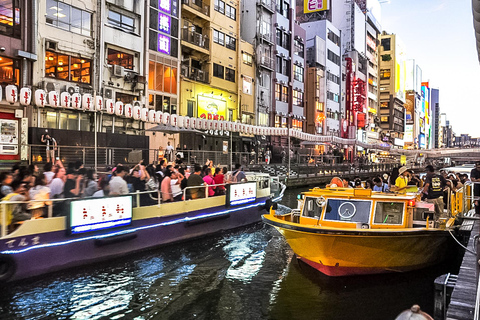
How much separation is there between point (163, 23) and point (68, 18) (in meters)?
8.56

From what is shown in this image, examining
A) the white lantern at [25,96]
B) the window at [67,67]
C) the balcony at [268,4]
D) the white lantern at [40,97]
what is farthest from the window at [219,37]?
the white lantern at [25,96]

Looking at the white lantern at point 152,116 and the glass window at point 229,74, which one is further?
the glass window at point 229,74

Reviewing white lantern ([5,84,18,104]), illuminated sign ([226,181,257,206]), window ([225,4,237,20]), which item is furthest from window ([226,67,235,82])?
illuminated sign ([226,181,257,206])

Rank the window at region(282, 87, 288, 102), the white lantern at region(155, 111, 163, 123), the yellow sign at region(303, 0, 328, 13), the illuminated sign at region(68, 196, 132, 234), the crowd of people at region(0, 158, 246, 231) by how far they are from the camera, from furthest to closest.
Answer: the yellow sign at region(303, 0, 328, 13), the window at region(282, 87, 288, 102), the white lantern at region(155, 111, 163, 123), the illuminated sign at region(68, 196, 132, 234), the crowd of people at region(0, 158, 246, 231)

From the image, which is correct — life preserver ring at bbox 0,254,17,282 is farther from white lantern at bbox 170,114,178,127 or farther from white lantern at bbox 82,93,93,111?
white lantern at bbox 170,114,178,127

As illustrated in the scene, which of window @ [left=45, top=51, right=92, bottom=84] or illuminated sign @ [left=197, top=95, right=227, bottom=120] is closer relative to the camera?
window @ [left=45, top=51, right=92, bottom=84]

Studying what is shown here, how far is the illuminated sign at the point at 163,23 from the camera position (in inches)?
1258

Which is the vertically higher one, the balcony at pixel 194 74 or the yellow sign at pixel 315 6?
the yellow sign at pixel 315 6

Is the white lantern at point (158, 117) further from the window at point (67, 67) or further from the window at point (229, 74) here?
the window at point (229, 74)

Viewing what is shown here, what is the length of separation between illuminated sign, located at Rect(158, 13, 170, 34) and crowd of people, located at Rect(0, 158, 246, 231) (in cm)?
2013

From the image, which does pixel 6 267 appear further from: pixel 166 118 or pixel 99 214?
pixel 166 118

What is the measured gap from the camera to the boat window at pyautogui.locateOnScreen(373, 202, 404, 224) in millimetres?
10139

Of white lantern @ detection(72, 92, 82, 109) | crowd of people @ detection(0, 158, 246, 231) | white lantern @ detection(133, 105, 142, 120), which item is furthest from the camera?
white lantern @ detection(133, 105, 142, 120)

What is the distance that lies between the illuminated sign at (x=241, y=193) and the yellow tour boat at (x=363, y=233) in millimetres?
4667
